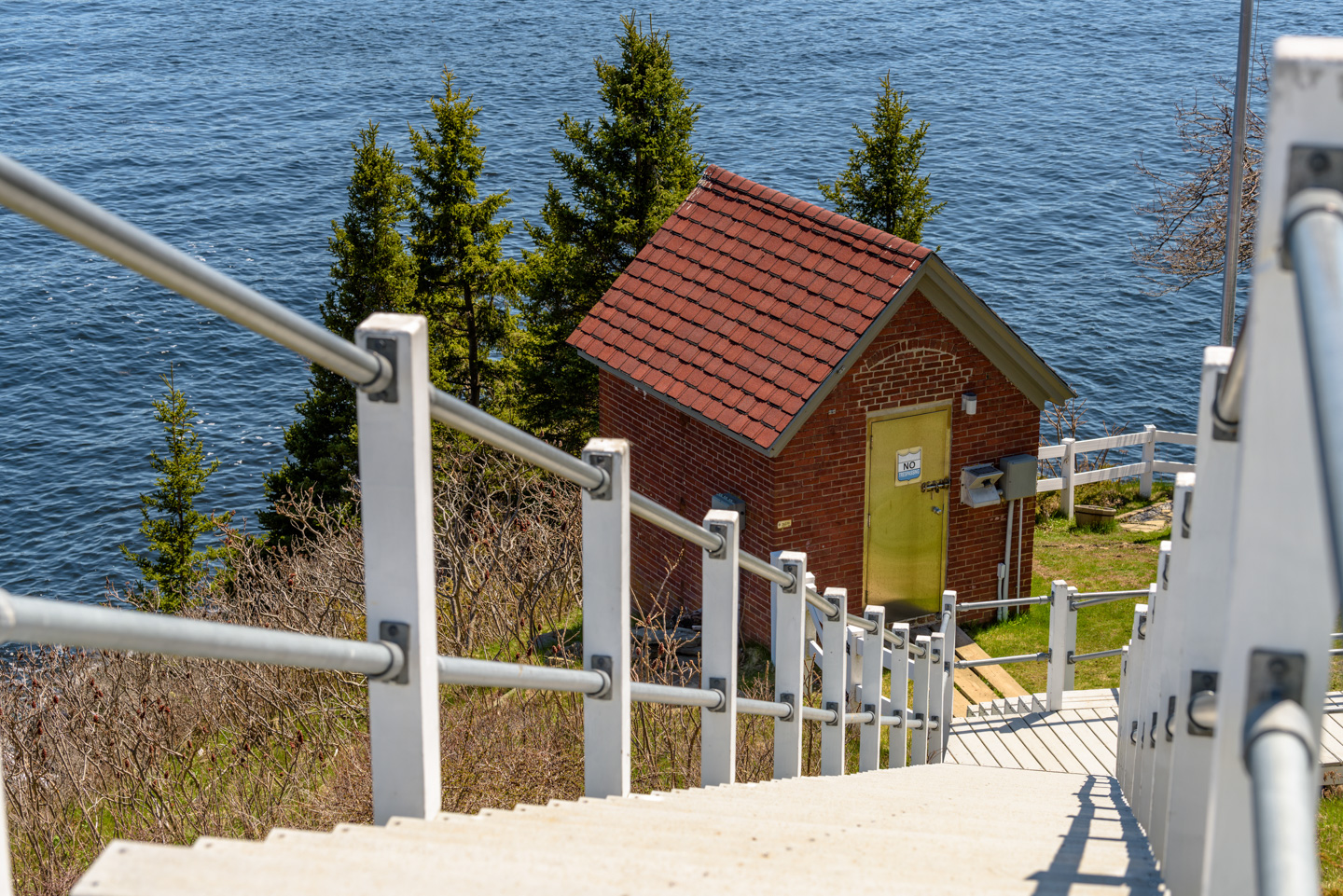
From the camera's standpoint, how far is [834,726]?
6234 mm

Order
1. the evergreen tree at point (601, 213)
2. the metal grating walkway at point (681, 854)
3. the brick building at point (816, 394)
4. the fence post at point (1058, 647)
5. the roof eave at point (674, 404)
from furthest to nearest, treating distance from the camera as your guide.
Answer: the evergreen tree at point (601, 213) < the brick building at point (816, 394) < the roof eave at point (674, 404) < the fence post at point (1058, 647) < the metal grating walkway at point (681, 854)

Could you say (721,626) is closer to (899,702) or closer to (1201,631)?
(1201,631)

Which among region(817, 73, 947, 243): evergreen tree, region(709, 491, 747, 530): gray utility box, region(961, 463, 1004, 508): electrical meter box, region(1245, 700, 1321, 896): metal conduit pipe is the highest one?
region(817, 73, 947, 243): evergreen tree

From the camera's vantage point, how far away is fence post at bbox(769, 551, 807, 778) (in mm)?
5270

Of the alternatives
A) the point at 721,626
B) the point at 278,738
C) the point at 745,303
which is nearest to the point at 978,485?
the point at 745,303

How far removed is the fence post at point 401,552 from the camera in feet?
7.59

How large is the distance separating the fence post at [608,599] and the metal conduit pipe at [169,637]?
839 millimetres

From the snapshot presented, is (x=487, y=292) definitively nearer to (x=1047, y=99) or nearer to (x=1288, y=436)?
(x=1288, y=436)

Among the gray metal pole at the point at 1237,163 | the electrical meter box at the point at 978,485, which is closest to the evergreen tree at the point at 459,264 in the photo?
the electrical meter box at the point at 978,485

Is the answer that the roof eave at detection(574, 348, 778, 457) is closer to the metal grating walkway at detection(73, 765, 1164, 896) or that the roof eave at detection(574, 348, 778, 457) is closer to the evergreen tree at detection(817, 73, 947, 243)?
the metal grating walkway at detection(73, 765, 1164, 896)

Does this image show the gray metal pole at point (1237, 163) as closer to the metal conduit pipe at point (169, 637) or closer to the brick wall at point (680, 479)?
the brick wall at point (680, 479)

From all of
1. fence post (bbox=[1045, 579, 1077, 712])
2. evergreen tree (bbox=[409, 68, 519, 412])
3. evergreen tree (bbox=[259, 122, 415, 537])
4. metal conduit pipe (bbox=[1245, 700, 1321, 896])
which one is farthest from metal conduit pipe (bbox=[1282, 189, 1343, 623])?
evergreen tree (bbox=[409, 68, 519, 412])

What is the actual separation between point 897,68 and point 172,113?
2902 cm

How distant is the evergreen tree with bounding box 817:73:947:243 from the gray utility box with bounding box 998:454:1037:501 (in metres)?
9.81
